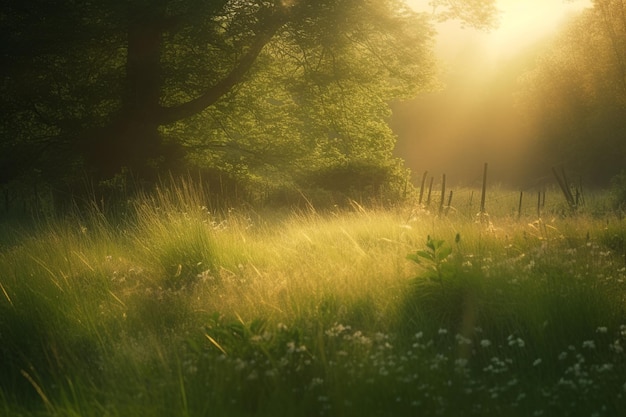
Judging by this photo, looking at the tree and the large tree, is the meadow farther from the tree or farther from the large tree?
the tree

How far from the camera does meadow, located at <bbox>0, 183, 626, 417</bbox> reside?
14.9 ft

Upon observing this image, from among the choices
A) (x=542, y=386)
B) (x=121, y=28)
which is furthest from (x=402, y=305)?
(x=121, y=28)

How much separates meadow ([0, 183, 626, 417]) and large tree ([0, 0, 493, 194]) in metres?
8.94

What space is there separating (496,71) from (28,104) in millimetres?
44122

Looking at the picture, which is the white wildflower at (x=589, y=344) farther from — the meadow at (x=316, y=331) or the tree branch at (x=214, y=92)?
the tree branch at (x=214, y=92)

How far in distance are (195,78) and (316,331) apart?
15.5 m

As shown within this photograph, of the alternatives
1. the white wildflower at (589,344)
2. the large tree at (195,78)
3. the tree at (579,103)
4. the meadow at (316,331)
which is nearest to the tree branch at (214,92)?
the large tree at (195,78)

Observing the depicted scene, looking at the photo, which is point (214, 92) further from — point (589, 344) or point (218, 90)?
point (589, 344)

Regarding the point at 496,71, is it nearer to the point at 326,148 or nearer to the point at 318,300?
the point at 326,148

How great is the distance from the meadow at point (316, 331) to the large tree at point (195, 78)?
894 cm

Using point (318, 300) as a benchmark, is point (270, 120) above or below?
above

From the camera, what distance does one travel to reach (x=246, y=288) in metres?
6.92

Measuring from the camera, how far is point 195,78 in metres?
19.8

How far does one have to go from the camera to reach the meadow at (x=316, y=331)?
4.53 meters
